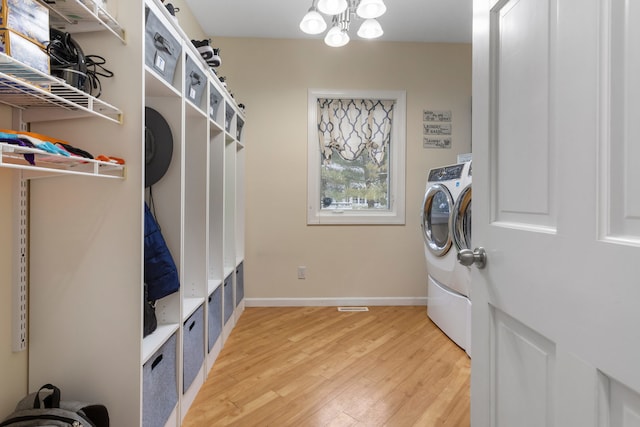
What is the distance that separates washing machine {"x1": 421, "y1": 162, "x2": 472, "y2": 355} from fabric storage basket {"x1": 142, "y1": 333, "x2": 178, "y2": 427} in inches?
65.9

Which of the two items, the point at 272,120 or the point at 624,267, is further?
the point at 272,120

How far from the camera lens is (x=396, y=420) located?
5.00ft

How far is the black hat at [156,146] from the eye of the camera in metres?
1.42

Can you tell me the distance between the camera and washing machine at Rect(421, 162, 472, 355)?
2133mm

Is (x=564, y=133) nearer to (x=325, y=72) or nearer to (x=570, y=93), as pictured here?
(x=570, y=93)

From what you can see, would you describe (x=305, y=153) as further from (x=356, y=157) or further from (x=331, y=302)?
(x=331, y=302)

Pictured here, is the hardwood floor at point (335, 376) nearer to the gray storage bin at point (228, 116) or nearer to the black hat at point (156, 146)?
the black hat at point (156, 146)

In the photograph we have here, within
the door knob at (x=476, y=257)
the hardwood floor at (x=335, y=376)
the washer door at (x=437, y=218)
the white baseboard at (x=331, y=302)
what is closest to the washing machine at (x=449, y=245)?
the washer door at (x=437, y=218)

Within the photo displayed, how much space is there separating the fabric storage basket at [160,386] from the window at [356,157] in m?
1.91

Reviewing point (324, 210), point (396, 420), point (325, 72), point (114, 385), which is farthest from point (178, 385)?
point (325, 72)

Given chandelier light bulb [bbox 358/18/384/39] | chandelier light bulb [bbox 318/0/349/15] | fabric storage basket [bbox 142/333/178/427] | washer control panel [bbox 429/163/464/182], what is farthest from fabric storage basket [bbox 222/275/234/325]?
chandelier light bulb [bbox 358/18/384/39]

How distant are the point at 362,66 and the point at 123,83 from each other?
8.11 feet

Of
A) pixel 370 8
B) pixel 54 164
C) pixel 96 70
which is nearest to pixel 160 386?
pixel 54 164

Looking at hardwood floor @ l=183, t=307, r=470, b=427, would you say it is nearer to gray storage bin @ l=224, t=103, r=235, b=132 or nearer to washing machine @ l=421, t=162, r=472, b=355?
washing machine @ l=421, t=162, r=472, b=355
